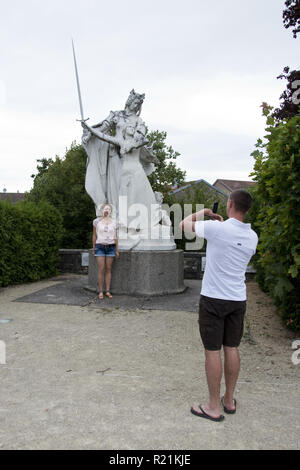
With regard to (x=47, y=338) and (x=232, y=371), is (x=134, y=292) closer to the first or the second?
(x=47, y=338)

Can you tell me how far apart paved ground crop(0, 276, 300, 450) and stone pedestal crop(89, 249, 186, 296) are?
0.87 m

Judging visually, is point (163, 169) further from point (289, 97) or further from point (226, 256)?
point (226, 256)

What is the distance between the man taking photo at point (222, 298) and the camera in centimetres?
249

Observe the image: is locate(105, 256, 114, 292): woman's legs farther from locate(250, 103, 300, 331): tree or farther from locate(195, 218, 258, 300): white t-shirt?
locate(195, 218, 258, 300): white t-shirt

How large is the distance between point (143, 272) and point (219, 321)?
3963mm

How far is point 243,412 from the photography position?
258 centimetres

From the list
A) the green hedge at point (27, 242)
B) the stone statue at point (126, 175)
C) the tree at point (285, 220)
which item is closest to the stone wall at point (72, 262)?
the green hedge at point (27, 242)

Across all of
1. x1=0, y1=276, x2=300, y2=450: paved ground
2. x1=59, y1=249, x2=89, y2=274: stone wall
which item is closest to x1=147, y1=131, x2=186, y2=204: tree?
x1=59, y1=249, x2=89, y2=274: stone wall

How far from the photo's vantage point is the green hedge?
7559 mm

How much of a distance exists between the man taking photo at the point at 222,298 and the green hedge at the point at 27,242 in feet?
19.3

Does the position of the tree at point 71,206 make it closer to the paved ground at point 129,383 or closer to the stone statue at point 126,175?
the stone statue at point 126,175

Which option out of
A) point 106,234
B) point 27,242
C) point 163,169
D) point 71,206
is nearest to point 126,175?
point 106,234
